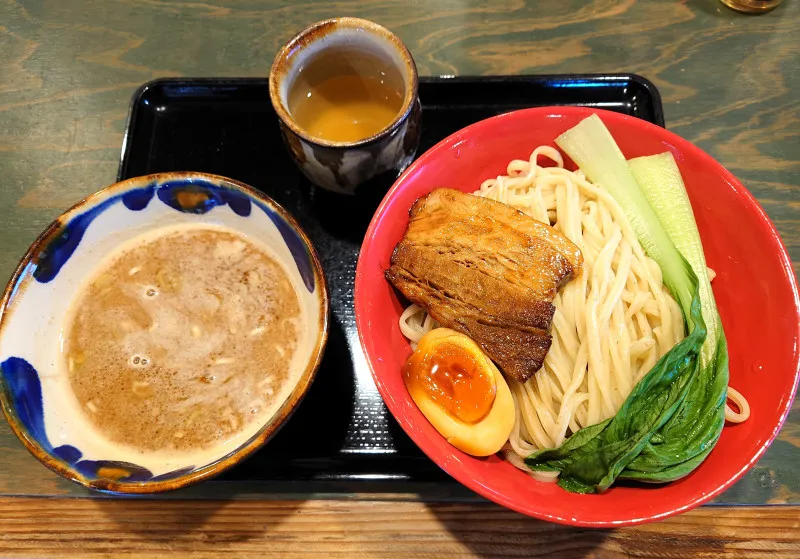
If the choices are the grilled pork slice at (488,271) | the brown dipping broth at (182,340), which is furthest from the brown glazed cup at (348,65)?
the brown dipping broth at (182,340)

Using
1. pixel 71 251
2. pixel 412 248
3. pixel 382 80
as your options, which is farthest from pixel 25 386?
pixel 382 80

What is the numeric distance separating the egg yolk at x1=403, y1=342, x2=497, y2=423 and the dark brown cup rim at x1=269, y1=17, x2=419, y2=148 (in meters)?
0.75

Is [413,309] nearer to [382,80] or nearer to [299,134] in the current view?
[299,134]

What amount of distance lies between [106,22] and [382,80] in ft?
5.92

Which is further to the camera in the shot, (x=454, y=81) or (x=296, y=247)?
(x=454, y=81)

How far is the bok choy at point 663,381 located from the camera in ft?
4.99

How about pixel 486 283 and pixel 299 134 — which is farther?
pixel 299 134

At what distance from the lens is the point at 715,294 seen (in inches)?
72.9

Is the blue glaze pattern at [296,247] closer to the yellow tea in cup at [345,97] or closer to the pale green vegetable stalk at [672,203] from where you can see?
the yellow tea in cup at [345,97]

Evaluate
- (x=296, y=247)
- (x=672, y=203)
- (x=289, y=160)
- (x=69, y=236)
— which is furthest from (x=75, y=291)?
(x=672, y=203)

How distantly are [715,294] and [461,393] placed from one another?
1.00 metres

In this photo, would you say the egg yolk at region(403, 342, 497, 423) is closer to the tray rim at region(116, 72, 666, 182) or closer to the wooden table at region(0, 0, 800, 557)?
the wooden table at region(0, 0, 800, 557)

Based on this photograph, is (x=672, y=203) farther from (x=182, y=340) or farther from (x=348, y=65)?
(x=182, y=340)

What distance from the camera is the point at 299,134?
1.82 m
